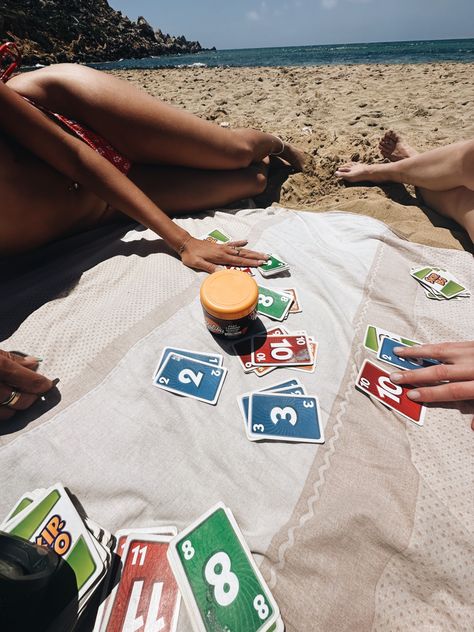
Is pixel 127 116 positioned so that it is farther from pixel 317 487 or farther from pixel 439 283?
pixel 317 487

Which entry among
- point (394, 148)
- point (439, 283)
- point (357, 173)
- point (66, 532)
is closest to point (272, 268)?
point (439, 283)

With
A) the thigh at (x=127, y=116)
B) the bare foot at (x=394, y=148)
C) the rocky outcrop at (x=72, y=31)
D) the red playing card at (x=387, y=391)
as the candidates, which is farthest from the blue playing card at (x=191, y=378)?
the rocky outcrop at (x=72, y=31)

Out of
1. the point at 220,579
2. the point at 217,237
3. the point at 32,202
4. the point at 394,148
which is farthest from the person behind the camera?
the point at 394,148

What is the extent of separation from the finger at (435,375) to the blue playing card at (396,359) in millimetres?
96

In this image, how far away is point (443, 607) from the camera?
2.49 feet

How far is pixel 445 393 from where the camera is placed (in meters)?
1.07

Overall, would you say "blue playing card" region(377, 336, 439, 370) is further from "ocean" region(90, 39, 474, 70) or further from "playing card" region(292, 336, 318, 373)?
"ocean" region(90, 39, 474, 70)

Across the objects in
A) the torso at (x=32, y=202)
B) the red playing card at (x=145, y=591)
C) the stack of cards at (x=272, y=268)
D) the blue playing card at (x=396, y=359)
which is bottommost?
the red playing card at (x=145, y=591)

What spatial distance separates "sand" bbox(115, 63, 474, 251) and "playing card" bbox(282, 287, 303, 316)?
0.93 m

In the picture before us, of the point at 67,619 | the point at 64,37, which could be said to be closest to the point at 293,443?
the point at 67,619

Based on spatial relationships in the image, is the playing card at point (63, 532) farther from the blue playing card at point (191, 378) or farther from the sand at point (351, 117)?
the sand at point (351, 117)

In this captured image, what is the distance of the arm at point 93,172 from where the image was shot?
1397mm

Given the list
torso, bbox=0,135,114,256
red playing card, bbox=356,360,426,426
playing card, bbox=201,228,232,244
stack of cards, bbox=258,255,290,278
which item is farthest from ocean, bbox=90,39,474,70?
red playing card, bbox=356,360,426,426

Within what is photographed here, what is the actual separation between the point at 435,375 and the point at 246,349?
26.1 inches
